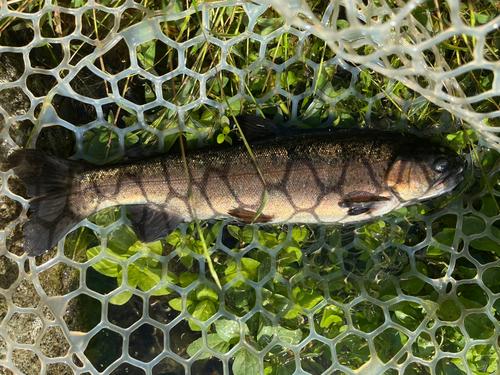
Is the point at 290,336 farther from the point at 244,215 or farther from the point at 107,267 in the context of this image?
the point at 107,267

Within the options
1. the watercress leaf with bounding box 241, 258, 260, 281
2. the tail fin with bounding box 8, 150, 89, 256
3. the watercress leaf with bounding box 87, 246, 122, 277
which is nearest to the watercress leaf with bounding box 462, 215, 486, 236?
the watercress leaf with bounding box 241, 258, 260, 281

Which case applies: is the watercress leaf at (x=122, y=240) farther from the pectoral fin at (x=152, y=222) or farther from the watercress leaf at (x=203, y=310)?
the watercress leaf at (x=203, y=310)

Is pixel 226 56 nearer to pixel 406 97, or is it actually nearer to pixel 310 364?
pixel 406 97

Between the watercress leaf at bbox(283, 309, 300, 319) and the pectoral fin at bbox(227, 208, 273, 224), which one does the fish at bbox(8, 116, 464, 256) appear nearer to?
the pectoral fin at bbox(227, 208, 273, 224)

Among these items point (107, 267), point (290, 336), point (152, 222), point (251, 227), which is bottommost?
point (290, 336)

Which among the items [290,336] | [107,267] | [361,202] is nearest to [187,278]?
[107,267]

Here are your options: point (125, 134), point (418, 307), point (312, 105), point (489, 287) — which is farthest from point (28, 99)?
point (489, 287)

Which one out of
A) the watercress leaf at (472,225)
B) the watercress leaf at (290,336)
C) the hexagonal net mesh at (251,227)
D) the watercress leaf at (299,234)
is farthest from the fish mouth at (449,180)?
the watercress leaf at (290,336)

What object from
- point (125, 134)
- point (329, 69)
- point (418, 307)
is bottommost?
point (418, 307)
